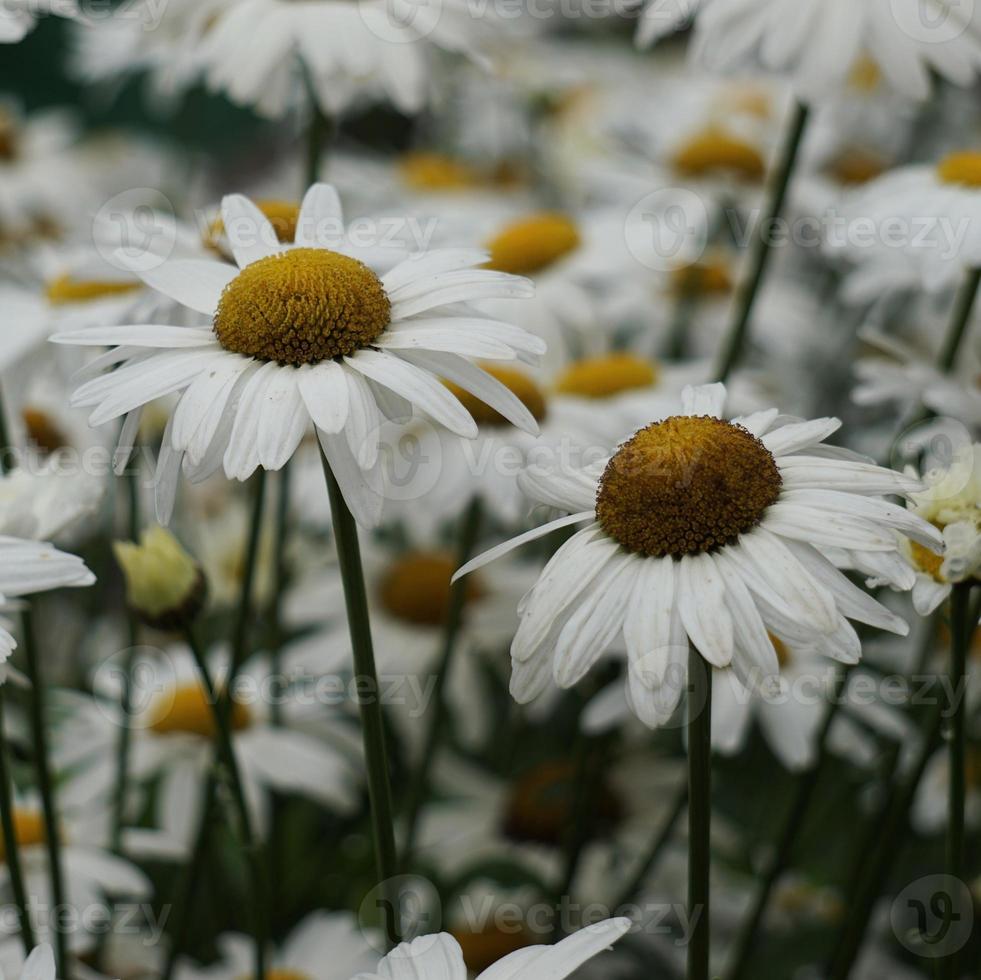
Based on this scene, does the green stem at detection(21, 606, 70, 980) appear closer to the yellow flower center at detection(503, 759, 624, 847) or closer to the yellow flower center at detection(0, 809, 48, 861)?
the yellow flower center at detection(0, 809, 48, 861)

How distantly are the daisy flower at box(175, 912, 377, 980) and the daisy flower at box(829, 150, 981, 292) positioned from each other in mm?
542

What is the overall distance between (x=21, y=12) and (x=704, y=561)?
1.64 feet

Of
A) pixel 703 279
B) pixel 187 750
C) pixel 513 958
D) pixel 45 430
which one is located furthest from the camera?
pixel 703 279

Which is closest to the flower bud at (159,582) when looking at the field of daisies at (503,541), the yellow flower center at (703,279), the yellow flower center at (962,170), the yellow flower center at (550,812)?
the field of daisies at (503,541)

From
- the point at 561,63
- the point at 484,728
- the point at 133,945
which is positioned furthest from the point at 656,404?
the point at 561,63

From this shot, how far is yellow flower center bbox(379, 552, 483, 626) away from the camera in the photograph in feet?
3.70

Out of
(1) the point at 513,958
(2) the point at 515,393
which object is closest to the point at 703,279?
(2) the point at 515,393

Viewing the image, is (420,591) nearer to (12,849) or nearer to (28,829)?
(28,829)

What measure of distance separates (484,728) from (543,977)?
26.3 inches

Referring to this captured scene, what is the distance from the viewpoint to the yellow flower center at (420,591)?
1.13 meters

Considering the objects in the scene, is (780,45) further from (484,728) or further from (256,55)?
(484,728)

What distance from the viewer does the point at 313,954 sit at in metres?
0.87

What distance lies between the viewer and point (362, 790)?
1.11m

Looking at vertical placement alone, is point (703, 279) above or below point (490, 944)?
above
